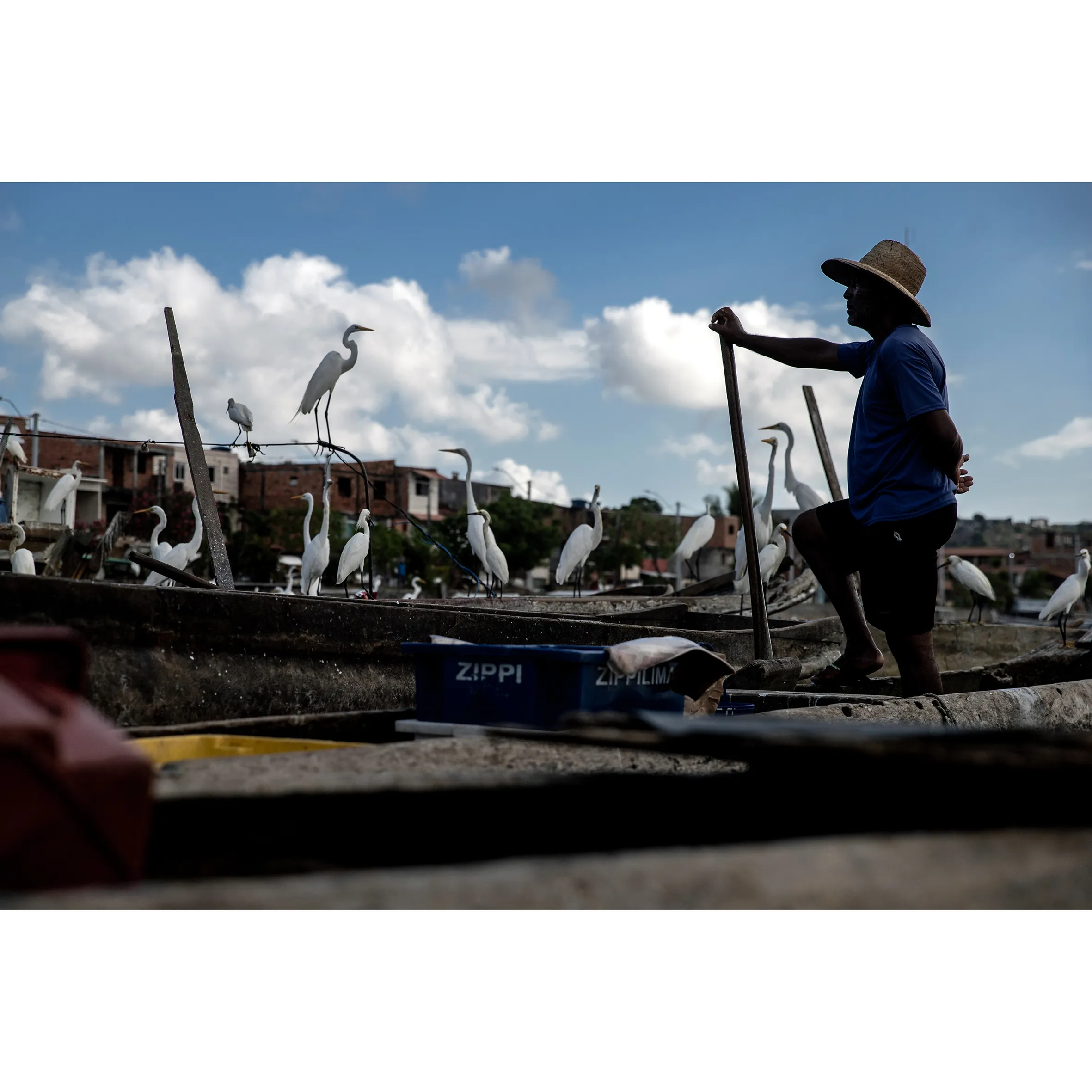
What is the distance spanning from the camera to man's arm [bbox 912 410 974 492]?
3.89 metres

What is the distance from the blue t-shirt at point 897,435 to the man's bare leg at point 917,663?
0.47 metres

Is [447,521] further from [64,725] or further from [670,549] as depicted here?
[64,725]

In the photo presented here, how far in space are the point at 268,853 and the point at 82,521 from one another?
49.9 meters

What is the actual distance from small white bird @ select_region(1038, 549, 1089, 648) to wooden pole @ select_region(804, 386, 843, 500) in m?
5.55

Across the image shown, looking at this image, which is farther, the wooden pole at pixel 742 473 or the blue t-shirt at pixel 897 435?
the wooden pole at pixel 742 473

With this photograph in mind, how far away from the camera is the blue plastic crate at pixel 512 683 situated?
3211mm

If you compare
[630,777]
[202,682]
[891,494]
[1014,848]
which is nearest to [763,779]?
[630,777]

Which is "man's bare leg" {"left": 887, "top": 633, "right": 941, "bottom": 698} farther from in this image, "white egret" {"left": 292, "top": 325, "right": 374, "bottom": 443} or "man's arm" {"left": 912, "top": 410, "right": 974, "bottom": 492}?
"white egret" {"left": 292, "top": 325, "right": 374, "bottom": 443}

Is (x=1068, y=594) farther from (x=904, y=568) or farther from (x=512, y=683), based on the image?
(x=512, y=683)

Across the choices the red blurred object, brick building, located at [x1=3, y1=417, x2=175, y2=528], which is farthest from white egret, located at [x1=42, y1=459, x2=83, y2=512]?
brick building, located at [x1=3, y1=417, x2=175, y2=528]

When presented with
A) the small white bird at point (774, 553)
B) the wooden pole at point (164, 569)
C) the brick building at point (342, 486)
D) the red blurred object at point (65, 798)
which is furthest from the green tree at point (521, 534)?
the red blurred object at point (65, 798)

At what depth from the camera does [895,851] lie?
142 centimetres

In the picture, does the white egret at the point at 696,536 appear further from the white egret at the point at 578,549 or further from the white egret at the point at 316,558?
the white egret at the point at 316,558

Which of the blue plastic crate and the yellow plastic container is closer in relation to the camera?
the yellow plastic container
